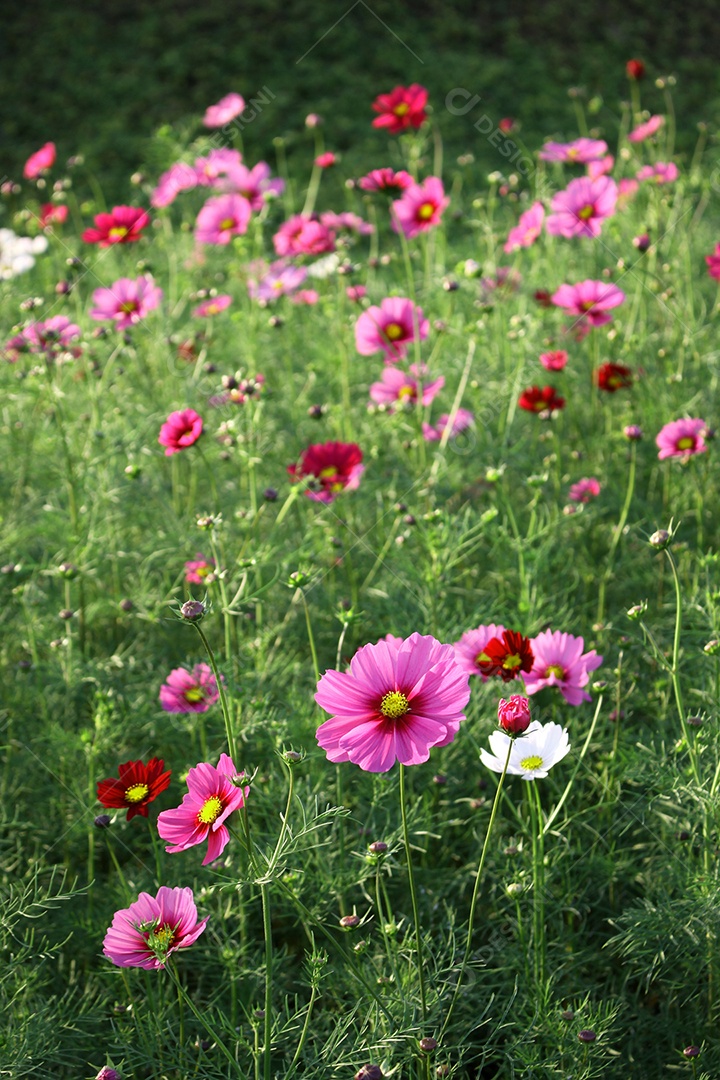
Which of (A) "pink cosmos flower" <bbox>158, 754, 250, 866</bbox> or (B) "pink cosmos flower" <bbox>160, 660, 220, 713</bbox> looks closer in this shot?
(A) "pink cosmos flower" <bbox>158, 754, 250, 866</bbox>

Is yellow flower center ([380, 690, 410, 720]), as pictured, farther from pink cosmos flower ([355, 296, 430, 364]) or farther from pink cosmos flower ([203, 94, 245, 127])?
pink cosmos flower ([203, 94, 245, 127])

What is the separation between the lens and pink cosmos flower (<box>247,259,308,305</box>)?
107 inches

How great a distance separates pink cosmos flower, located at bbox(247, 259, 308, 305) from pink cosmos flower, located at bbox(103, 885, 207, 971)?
1792mm

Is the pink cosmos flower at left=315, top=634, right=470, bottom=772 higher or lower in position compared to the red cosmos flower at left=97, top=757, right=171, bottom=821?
higher

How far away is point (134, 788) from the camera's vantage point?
4.06 feet

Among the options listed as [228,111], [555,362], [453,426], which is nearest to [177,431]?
[453,426]

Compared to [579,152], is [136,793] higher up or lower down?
lower down

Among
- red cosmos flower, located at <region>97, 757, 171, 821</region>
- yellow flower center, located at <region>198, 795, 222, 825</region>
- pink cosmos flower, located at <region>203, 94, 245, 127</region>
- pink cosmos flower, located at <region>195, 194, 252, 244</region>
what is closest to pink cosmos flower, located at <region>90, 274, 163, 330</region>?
pink cosmos flower, located at <region>195, 194, 252, 244</region>

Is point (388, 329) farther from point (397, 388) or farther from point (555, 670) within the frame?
point (555, 670)

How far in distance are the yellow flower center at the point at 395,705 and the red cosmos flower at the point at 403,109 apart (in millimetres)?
1579

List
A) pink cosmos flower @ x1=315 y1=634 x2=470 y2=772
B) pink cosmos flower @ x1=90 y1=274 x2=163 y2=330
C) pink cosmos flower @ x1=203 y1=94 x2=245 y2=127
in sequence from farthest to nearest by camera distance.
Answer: pink cosmos flower @ x1=203 y1=94 x2=245 y2=127, pink cosmos flower @ x1=90 y1=274 x2=163 y2=330, pink cosmos flower @ x1=315 y1=634 x2=470 y2=772

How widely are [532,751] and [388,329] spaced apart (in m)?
1.24

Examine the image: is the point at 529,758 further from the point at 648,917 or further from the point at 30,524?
the point at 30,524

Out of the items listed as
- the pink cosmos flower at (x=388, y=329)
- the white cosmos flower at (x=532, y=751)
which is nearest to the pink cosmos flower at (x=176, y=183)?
the pink cosmos flower at (x=388, y=329)
